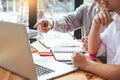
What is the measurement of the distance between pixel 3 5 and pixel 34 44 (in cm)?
103

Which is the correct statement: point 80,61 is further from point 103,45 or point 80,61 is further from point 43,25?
point 43,25

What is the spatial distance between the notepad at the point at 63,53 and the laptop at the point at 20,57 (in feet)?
0.42

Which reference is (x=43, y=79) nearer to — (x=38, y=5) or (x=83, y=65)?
(x=83, y=65)

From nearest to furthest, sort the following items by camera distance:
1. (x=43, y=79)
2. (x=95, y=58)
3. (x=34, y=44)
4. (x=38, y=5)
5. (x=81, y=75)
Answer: (x=43, y=79)
(x=81, y=75)
(x=95, y=58)
(x=34, y=44)
(x=38, y=5)

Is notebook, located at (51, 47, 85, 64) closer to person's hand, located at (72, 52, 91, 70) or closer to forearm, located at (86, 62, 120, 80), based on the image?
person's hand, located at (72, 52, 91, 70)

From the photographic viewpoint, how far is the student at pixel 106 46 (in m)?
1.22

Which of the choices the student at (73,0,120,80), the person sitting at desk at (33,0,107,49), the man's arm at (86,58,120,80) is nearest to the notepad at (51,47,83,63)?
the student at (73,0,120,80)

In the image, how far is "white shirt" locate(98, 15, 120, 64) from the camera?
58.4 inches

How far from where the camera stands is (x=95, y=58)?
1565 millimetres

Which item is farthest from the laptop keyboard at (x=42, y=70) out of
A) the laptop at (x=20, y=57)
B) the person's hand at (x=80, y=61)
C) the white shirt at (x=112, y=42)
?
the white shirt at (x=112, y=42)

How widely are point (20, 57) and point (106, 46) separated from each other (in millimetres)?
750

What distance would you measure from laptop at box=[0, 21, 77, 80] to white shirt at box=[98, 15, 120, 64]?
0.33 m

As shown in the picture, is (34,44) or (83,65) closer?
(83,65)

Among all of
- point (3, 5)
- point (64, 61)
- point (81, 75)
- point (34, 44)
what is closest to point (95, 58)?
point (64, 61)
